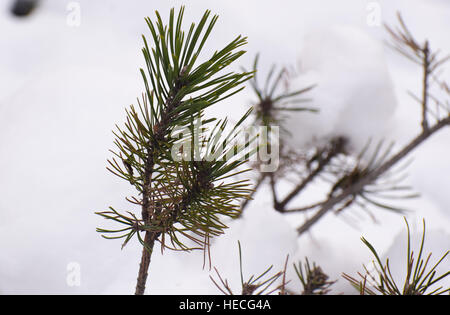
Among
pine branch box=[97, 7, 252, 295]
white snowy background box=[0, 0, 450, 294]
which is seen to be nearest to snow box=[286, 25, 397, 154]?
white snowy background box=[0, 0, 450, 294]

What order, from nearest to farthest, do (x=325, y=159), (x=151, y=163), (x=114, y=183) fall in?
(x=151, y=163), (x=114, y=183), (x=325, y=159)

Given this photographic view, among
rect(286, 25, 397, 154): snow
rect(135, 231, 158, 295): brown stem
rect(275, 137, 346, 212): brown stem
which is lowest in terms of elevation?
rect(135, 231, 158, 295): brown stem

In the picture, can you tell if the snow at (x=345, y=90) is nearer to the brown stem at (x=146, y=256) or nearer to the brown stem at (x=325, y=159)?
the brown stem at (x=325, y=159)

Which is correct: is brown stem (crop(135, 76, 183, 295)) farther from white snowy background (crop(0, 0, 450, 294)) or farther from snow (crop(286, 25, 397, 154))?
snow (crop(286, 25, 397, 154))

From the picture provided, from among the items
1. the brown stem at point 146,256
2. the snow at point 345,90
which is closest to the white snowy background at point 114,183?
the snow at point 345,90

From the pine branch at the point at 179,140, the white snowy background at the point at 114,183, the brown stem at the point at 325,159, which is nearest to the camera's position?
the pine branch at the point at 179,140

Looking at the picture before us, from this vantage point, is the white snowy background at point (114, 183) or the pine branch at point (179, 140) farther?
the white snowy background at point (114, 183)

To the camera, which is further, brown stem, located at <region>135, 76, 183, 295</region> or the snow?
the snow

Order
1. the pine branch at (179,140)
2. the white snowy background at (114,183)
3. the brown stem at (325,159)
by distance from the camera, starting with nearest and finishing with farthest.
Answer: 1. the pine branch at (179,140)
2. the white snowy background at (114,183)
3. the brown stem at (325,159)

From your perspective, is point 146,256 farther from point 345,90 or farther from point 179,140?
point 345,90

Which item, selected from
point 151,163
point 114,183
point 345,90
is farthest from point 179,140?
point 345,90

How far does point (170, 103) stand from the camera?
0.25 m

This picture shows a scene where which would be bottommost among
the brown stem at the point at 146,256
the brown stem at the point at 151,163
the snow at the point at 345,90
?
the brown stem at the point at 146,256

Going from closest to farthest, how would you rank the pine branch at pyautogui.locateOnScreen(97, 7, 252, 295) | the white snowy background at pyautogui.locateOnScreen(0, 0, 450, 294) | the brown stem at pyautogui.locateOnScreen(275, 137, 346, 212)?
the pine branch at pyautogui.locateOnScreen(97, 7, 252, 295)
the white snowy background at pyautogui.locateOnScreen(0, 0, 450, 294)
the brown stem at pyautogui.locateOnScreen(275, 137, 346, 212)
